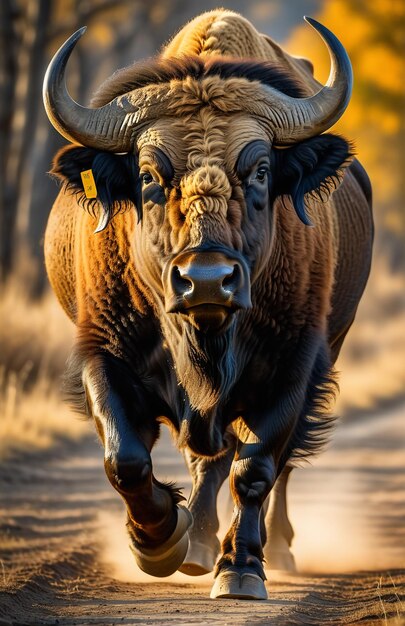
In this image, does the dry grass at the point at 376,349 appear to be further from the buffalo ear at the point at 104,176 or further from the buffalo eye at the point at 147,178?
the buffalo eye at the point at 147,178

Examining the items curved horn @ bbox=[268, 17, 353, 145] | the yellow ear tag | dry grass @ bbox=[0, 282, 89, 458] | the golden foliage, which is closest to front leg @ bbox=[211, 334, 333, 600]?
curved horn @ bbox=[268, 17, 353, 145]

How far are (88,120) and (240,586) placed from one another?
7.51ft

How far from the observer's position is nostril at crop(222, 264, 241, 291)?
5.96 metres

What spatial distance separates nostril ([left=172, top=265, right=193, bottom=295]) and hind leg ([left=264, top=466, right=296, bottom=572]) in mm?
2583

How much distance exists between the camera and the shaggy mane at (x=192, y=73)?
677 cm

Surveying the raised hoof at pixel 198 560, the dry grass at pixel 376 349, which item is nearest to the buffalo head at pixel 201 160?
the raised hoof at pixel 198 560

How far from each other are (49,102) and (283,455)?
2.03 metres

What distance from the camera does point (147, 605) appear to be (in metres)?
6.63

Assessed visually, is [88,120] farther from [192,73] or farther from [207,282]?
[207,282]

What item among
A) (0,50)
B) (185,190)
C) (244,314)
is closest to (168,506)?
(244,314)

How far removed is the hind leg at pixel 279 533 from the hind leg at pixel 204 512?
1.50 feet

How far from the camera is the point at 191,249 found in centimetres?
605

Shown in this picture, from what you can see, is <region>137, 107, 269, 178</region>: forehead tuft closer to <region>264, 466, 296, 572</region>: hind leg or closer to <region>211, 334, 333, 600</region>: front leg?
<region>211, 334, 333, 600</region>: front leg

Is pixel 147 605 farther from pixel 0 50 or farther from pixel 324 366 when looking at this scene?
pixel 0 50
